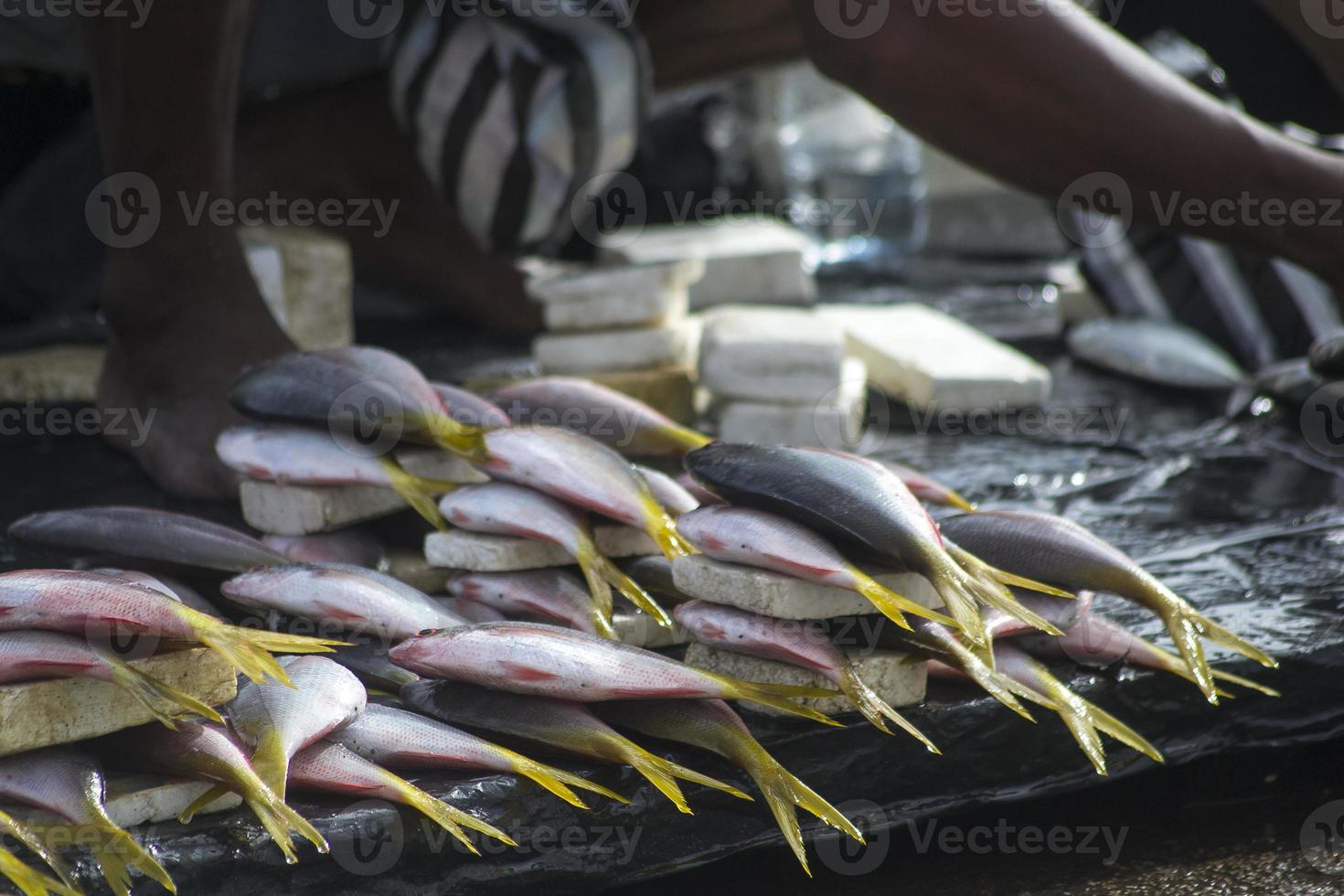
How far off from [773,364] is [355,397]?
3.61 feet

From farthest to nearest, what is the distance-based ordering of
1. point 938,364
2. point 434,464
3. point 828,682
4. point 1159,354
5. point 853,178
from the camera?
point 853,178
point 1159,354
point 938,364
point 434,464
point 828,682

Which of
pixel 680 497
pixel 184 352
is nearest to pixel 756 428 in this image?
pixel 680 497

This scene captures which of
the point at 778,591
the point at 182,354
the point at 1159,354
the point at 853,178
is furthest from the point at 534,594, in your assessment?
the point at 853,178

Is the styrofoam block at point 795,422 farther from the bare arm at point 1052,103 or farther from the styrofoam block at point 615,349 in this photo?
the bare arm at point 1052,103

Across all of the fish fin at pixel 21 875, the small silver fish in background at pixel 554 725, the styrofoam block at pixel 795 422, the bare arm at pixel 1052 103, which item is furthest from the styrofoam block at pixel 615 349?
the fish fin at pixel 21 875

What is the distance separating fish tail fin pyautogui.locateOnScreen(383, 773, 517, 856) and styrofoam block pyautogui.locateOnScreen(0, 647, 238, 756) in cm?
22

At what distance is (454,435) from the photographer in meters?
1.75

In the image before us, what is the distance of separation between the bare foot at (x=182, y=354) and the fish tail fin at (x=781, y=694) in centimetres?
111

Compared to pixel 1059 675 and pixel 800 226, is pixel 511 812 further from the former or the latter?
pixel 800 226

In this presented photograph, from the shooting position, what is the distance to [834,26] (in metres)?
2.01

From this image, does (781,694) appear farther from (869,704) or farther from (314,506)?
(314,506)

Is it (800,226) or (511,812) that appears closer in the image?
(511,812)

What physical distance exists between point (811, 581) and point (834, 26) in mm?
970

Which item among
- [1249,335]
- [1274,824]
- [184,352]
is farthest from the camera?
[1249,335]
